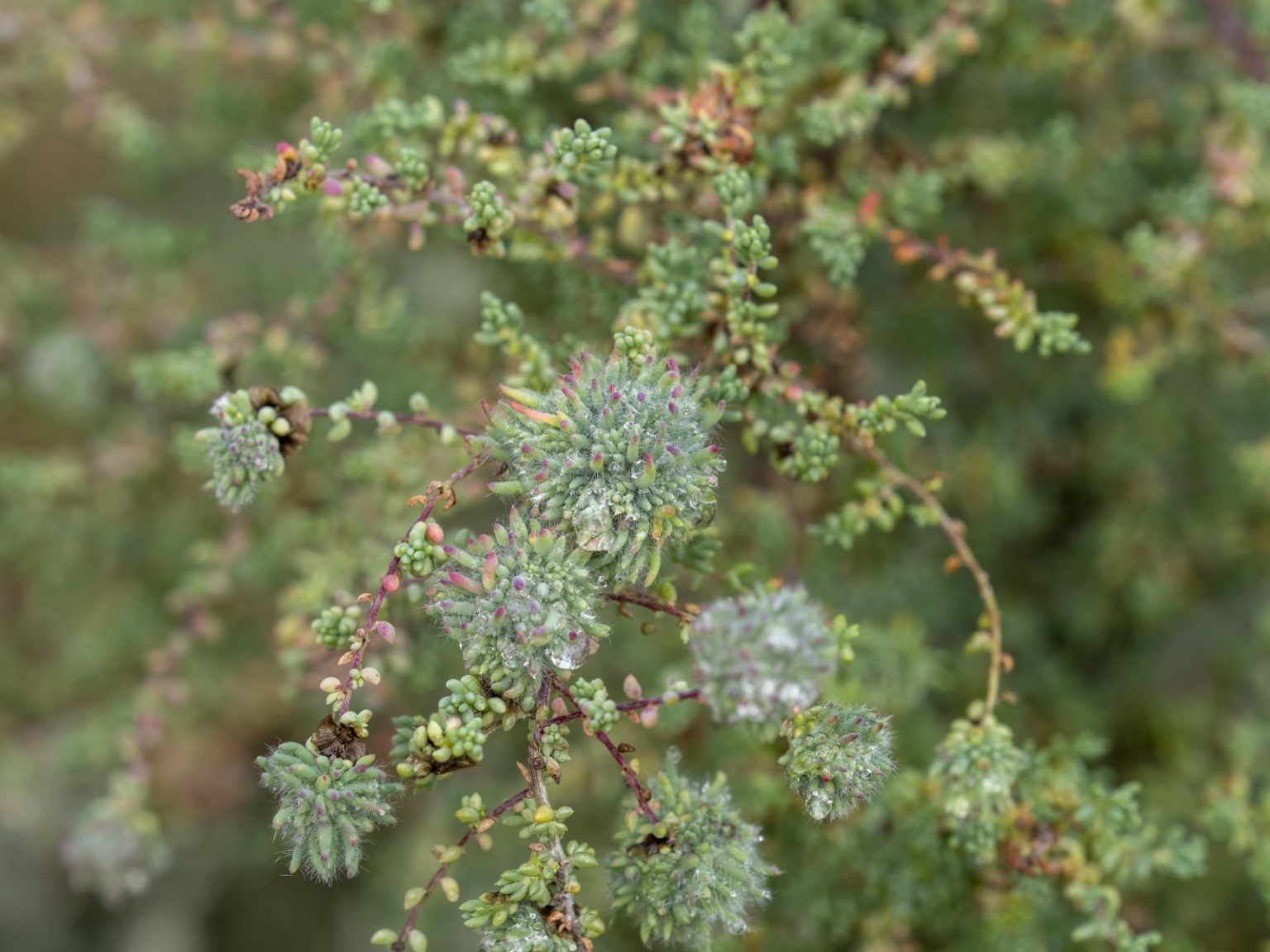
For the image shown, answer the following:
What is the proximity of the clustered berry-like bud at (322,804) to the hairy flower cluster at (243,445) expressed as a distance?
1.30 feet

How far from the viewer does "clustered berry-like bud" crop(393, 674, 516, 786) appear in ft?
4.66

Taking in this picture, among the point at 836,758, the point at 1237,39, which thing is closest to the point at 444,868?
the point at 836,758

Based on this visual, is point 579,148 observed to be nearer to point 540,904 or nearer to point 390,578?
point 390,578

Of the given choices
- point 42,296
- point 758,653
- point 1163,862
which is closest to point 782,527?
point 1163,862

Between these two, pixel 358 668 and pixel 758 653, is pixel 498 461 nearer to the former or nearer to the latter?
pixel 358 668

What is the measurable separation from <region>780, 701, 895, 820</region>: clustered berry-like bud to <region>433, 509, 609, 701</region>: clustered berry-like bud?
314 millimetres

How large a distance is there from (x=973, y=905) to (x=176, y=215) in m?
3.18

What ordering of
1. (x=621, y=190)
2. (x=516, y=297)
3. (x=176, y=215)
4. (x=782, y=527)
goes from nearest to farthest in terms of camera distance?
(x=621, y=190) → (x=782, y=527) → (x=516, y=297) → (x=176, y=215)

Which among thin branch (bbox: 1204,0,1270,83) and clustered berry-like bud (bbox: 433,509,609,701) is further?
thin branch (bbox: 1204,0,1270,83)

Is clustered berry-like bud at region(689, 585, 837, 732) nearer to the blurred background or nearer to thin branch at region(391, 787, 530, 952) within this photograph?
thin branch at region(391, 787, 530, 952)

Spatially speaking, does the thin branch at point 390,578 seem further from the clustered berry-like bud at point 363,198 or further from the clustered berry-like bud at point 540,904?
the clustered berry-like bud at point 363,198

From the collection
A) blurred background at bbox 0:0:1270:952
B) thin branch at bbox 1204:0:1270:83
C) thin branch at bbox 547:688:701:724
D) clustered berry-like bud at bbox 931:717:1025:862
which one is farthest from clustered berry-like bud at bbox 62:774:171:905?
thin branch at bbox 1204:0:1270:83

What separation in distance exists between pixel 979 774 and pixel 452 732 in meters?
0.84

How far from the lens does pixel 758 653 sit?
50.6 inches
